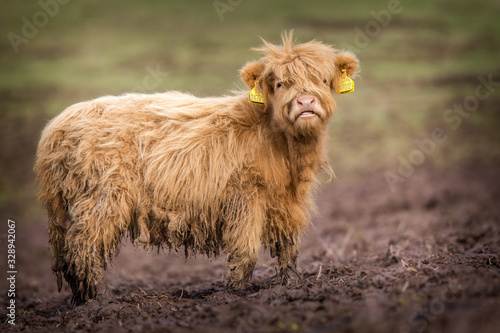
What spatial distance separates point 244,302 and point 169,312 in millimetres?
819

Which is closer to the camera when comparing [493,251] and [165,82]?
[493,251]

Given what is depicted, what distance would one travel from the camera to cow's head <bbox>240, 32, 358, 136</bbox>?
491 cm

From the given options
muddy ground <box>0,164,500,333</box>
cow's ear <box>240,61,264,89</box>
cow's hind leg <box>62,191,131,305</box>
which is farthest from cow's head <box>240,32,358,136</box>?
cow's hind leg <box>62,191,131,305</box>

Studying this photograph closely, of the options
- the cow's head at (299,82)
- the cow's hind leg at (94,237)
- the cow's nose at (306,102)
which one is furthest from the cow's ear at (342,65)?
the cow's hind leg at (94,237)

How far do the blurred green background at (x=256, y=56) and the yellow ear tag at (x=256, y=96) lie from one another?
6582mm

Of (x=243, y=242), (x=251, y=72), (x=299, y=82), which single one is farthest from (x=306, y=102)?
(x=243, y=242)

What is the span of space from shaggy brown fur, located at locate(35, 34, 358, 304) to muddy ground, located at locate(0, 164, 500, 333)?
557 millimetres

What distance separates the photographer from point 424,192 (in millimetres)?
10461

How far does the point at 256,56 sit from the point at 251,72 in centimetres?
1573

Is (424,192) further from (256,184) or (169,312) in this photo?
(169,312)

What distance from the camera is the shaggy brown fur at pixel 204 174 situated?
5094 mm

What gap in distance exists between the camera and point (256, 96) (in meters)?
5.20

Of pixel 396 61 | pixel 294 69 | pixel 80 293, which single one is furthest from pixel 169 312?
pixel 396 61

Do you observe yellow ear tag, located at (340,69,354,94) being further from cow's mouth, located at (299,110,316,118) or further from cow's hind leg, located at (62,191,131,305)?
cow's hind leg, located at (62,191,131,305)
